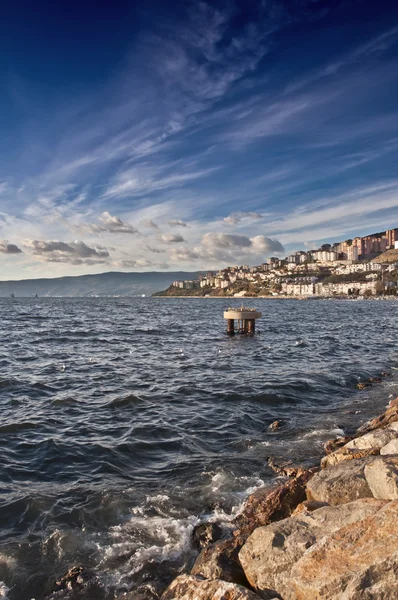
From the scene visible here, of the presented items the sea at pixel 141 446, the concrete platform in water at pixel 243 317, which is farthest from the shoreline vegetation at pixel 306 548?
the concrete platform in water at pixel 243 317

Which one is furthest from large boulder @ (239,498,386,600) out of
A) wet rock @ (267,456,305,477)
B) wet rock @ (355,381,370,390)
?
wet rock @ (355,381,370,390)

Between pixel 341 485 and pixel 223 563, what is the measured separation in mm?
2394

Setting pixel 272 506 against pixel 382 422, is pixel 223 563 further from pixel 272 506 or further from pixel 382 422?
pixel 382 422

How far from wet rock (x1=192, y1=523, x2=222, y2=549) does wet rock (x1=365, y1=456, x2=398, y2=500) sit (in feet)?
9.61

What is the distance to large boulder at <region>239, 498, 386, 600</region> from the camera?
15.9ft

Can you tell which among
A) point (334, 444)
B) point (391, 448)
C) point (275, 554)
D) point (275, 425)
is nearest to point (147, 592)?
point (275, 554)

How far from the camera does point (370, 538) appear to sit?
4.49 m

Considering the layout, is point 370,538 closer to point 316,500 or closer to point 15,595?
point 316,500

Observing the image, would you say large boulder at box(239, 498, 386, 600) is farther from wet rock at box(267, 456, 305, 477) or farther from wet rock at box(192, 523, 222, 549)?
wet rock at box(267, 456, 305, 477)

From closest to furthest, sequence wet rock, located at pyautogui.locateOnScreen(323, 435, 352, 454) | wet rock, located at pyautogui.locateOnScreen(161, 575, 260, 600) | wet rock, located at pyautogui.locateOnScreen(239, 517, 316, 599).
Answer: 1. wet rock, located at pyautogui.locateOnScreen(161, 575, 260, 600)
2. wet rock, located at pyautogui.locateOnScreen(239, 517, 316, 599)
3. wet rock, located at pyautogui.locateOnScreen(323, 435, 352, 454)

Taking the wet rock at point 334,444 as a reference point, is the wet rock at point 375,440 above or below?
above

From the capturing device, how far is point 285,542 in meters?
5.20

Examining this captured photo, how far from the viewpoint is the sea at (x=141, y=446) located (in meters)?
6.91

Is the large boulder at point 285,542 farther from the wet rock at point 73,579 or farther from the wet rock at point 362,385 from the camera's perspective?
the wet rock at point 362,385
